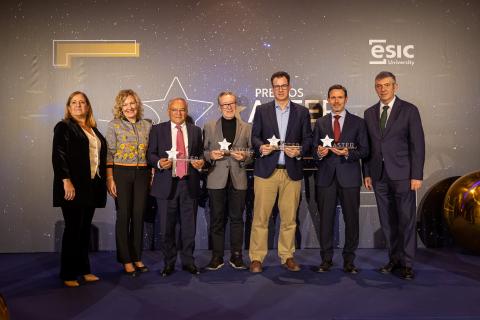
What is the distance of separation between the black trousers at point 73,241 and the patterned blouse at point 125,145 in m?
0.53

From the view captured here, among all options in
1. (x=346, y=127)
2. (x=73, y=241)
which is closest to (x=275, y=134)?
(x=346, y=127)

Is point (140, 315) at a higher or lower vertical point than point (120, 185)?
lower

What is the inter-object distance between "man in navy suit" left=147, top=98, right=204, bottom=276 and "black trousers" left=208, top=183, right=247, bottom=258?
22 cm

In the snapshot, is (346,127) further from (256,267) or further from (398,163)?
(256,267)

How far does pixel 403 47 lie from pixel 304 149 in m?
2.17

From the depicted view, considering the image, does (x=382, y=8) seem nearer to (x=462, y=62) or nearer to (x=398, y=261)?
(x=462, y=62)

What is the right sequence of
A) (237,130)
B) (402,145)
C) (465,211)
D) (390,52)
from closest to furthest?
(402,145) → (237,130) → (465,211) → (390,52)

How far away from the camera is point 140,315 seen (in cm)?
335

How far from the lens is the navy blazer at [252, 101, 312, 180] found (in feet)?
14.7

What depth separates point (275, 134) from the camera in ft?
14.8

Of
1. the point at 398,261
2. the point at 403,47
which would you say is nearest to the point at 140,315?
the point at 398,261

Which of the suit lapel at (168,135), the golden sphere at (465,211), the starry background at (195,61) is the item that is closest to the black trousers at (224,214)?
the suit lapel at (168,135)

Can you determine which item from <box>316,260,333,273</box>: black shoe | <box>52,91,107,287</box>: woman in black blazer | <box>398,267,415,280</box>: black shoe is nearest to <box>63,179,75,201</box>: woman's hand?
<box>52,91,107,287</box>: woman in black blazer

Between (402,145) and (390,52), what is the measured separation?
1.79 m
